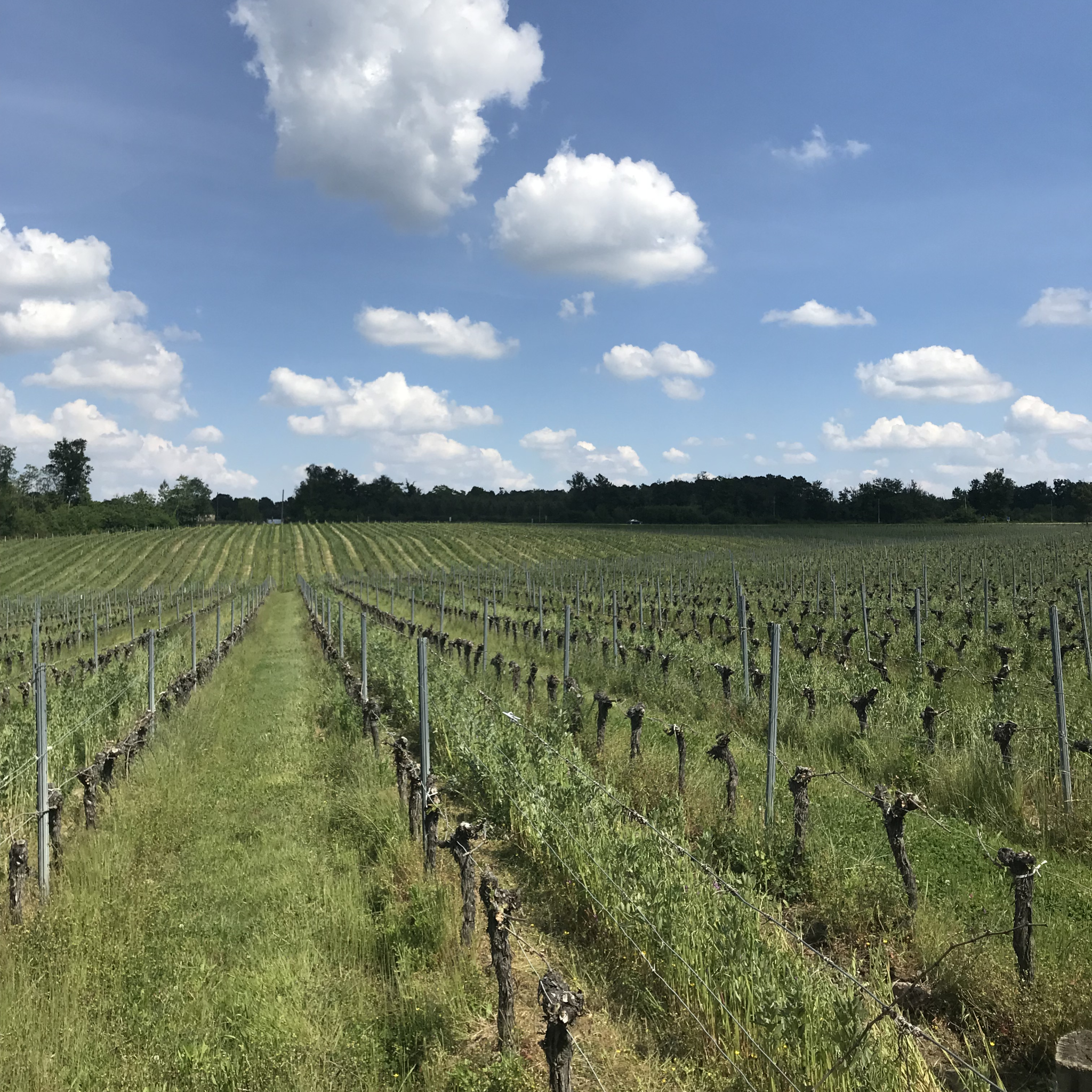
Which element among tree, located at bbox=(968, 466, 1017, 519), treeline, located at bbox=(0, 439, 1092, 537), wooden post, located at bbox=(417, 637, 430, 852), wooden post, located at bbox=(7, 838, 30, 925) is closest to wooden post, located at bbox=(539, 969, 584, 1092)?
wooden post, located at bbox=(417, 637, 430, 852)

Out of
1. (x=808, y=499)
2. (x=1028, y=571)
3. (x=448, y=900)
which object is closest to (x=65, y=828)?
(x=448, y=900)

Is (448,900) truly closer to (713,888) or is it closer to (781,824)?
(713,888)

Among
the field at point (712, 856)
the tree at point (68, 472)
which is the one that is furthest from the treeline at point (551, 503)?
the field at point (712, 856)

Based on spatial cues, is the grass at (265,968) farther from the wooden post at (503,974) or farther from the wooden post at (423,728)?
the wooden post at (423,728)

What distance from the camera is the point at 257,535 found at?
7262 centimetres

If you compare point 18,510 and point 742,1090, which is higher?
point 18,510

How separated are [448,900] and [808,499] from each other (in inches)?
4558

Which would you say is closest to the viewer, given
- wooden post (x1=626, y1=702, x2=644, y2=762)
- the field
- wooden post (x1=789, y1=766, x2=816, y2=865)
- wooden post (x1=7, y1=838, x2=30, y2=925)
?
the field

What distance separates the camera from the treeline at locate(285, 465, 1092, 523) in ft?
349

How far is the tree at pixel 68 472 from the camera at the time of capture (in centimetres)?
12569

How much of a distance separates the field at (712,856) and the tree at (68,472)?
12913 centimetres

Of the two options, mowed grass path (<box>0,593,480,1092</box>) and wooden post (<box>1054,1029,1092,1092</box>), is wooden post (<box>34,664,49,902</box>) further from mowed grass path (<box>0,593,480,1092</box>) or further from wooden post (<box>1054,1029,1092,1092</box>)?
wooden post (<box>1054,1029,1092,1092</box>)

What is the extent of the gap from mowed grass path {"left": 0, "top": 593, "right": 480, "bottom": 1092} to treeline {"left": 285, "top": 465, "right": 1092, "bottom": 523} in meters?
95.3

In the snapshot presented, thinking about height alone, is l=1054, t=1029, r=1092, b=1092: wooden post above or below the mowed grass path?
above
